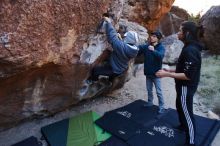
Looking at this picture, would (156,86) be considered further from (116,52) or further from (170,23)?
(170,23)

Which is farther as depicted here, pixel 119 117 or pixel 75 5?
pixel 119 117

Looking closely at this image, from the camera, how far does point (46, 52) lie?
152 inches

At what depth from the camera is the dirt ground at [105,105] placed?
4.59 m

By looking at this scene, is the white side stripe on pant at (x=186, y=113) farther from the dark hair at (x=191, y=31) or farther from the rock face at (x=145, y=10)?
the rock face at (x=145, y=10)

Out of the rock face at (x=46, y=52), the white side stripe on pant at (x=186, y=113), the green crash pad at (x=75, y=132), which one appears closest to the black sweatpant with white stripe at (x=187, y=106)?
the white side stripe on pant at (x=186, y=113)

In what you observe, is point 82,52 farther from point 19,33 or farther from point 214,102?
point 214,102

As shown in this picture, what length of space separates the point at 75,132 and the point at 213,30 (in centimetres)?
613

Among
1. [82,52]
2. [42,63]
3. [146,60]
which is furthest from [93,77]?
[42,63]

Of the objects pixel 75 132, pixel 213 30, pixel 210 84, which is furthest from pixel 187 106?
pixel 213 30

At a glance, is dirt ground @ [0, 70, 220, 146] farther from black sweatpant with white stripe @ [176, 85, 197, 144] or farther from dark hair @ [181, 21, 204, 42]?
dark hair @ [181, 21, 204, 42]

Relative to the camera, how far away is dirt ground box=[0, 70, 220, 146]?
15.1 feet

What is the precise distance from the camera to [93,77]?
4.99 metres

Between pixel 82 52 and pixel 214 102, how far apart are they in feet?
10.9

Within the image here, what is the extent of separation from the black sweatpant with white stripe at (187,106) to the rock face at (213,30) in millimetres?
5444
